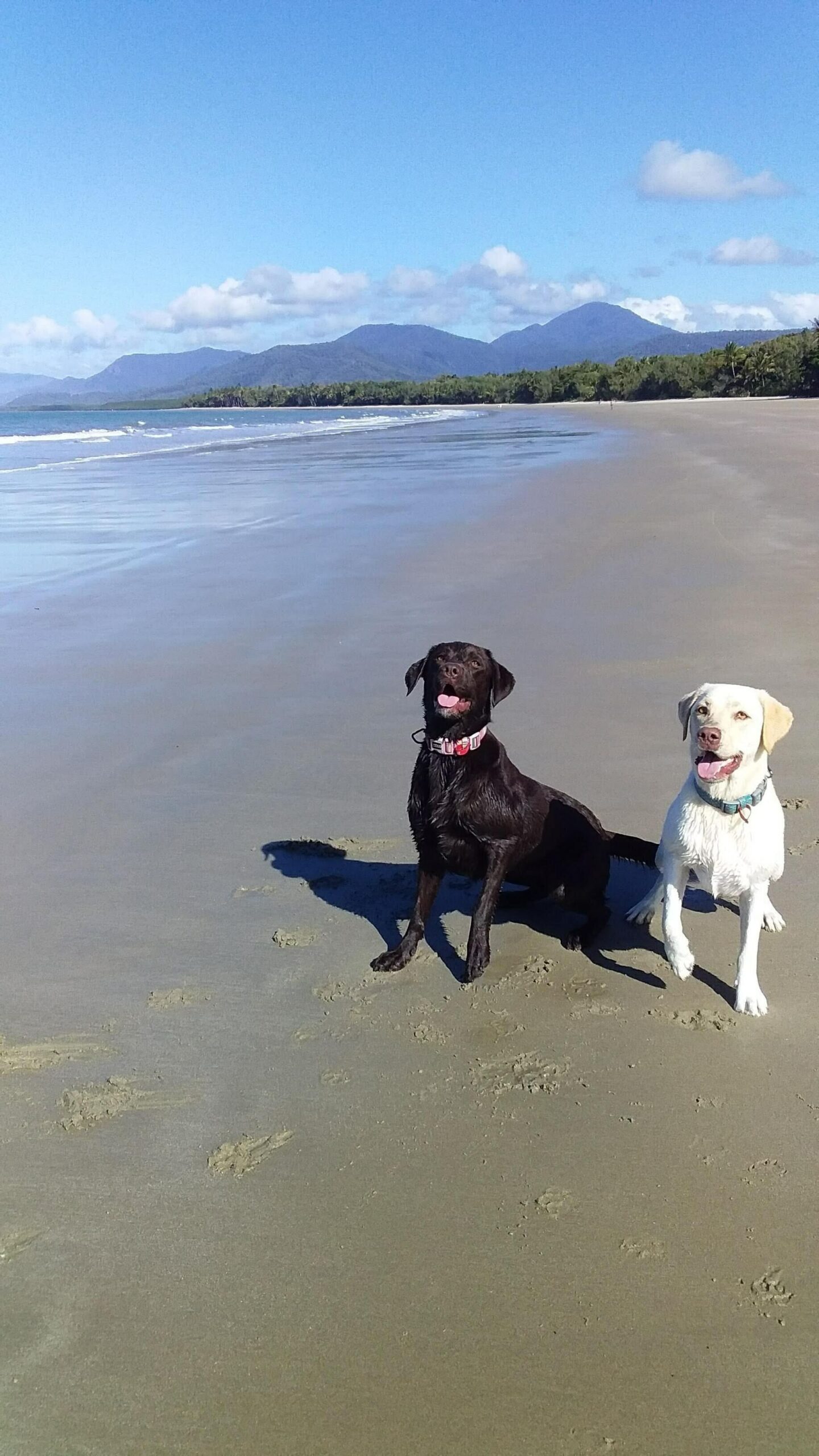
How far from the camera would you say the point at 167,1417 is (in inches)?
80.0

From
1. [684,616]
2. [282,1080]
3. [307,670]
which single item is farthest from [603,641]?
[282,1080]

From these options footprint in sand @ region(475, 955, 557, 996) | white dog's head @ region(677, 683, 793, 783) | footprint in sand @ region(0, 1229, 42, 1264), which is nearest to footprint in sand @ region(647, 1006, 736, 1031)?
footprint in sand @ region(475, 955, 557, 996)

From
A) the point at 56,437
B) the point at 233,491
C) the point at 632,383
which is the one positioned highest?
the point at 632,383

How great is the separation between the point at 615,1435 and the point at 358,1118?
114cm

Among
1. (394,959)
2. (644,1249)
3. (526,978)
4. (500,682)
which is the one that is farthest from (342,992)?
(644,1249)

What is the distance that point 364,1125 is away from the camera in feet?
9.46

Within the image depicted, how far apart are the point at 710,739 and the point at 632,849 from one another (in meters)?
0.99

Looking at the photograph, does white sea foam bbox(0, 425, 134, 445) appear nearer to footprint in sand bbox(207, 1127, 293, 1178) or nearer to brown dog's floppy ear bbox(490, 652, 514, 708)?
brown dog's floppy ear bbox(490, 652, 514, 708)

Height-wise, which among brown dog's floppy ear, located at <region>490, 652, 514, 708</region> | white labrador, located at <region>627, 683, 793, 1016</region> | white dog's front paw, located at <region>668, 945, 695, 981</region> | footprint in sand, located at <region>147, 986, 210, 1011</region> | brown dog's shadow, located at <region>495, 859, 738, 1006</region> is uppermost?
brown dog's floppy ear, located at <region>490, 652, 514, 708</region>

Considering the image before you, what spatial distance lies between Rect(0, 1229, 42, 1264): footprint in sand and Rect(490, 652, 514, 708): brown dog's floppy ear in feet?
7.84

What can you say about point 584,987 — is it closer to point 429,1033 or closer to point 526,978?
point 526,978

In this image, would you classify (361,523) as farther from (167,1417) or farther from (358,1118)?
(167,1417)

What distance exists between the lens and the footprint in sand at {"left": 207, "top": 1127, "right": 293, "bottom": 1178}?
2727 millimetres

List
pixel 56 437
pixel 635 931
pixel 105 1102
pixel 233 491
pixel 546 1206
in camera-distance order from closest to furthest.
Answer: pixel 546 1206
pixel 105 1102
pixel 635 931
pixel 233 491
pixel 56 437
